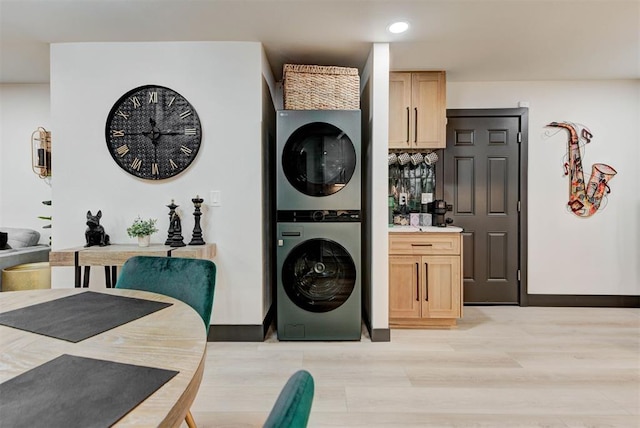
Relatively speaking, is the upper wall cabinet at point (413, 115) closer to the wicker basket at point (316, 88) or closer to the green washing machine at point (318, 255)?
the wicker basket at point (316, 88)

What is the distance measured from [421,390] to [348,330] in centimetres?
80

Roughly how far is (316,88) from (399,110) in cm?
91

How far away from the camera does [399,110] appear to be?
10.2 ft

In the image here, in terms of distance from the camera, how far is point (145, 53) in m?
2.58

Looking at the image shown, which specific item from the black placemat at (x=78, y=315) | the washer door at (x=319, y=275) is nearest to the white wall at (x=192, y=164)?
the washer door at (x=319, y=275)

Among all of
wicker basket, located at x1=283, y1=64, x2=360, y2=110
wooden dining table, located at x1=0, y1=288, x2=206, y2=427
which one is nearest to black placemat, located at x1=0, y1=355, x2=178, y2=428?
wooden dining table, located at x1=0, y1=288, x2=206, y2=427

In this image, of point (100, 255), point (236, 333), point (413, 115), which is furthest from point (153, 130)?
point (413, 115)

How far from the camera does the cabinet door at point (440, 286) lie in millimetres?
2867

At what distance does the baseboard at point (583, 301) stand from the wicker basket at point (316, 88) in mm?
3000

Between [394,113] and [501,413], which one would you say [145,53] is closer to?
[394,113]

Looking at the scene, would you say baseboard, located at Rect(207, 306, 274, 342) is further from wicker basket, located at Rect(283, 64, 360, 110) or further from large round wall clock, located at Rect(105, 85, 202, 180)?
wicker basket, located at Rect(283, 64, 360, 110)

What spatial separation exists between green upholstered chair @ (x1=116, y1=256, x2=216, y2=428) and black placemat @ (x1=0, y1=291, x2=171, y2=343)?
22 cm

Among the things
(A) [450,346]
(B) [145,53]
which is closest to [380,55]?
(B) [145,53]

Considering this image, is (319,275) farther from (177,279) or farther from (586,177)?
(586,177)
